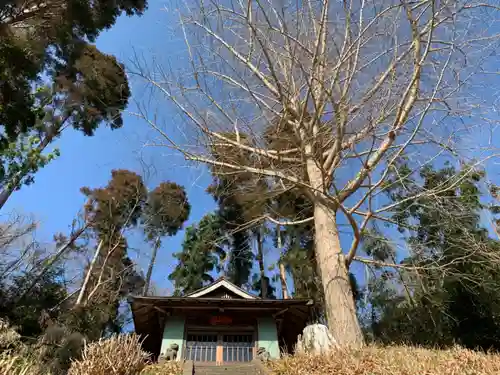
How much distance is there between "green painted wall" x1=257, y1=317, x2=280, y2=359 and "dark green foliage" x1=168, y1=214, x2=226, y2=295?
9010mm

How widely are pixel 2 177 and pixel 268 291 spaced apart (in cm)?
1383

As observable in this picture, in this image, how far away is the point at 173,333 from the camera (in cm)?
1120

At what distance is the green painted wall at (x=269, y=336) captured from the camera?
1094cm

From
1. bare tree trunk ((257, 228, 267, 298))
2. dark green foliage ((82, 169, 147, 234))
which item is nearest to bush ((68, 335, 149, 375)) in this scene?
bare tree trunk ((257, 228, 267, 298))

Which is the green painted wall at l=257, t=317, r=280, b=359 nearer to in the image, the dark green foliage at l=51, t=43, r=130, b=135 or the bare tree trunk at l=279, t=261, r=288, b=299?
the bare tree trunk at l=279, t=261, r=288, b=299

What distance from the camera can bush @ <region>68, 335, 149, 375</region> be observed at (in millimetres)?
6637

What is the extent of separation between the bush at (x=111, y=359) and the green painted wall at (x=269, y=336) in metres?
4.42

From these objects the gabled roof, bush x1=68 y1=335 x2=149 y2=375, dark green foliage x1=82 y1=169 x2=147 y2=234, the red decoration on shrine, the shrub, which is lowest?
bush x1=68 y1=335 x2=149 y2=375

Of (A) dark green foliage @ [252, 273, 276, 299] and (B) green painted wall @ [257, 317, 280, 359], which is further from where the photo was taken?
(A) dark green foliage @ [252, 273, 276, 299]

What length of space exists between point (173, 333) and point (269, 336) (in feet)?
9.72

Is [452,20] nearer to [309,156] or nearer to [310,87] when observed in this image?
[310,87]

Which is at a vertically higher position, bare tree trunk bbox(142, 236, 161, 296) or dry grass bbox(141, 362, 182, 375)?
bare tree trunk bbox(142, 236, 161, 296)

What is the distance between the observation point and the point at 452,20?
15.8ft

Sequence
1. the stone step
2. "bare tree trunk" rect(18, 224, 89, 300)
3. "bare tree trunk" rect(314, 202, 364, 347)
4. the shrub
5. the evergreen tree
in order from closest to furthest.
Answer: "bare tree trunk" rect(314, 202, 364, 347)
the stone step
the shrub
"bare tree trunk" rect(18, 224, 89, 300)
the evergreen tree
